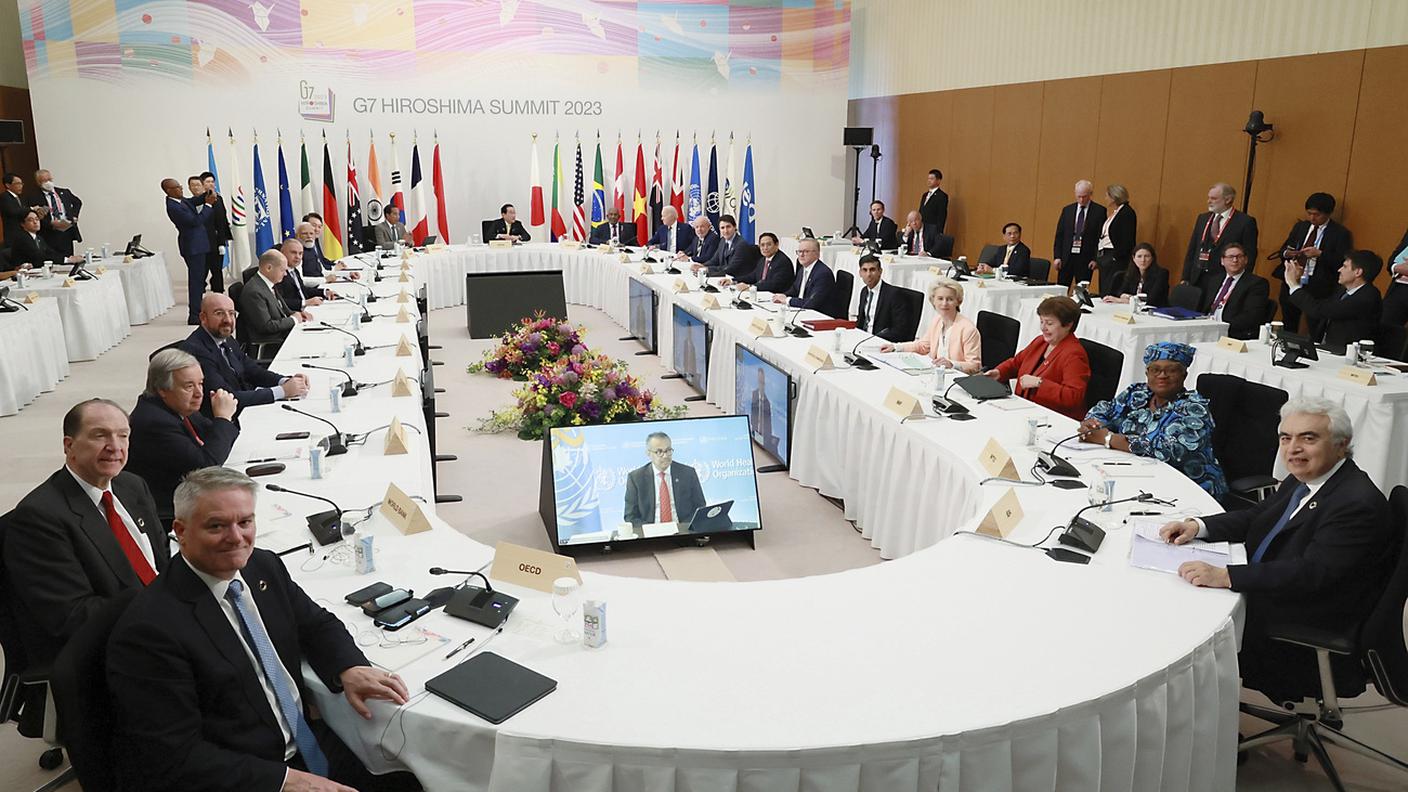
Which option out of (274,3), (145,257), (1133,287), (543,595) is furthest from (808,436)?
(274,3)

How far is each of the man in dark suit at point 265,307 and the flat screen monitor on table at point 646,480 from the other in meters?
3.28

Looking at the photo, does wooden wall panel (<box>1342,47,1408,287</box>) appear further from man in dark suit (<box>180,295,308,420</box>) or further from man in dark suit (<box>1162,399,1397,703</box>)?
man in dark suit (<box>180,295,308,420</box>)

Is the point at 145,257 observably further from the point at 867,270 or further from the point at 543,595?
the point at 543,595

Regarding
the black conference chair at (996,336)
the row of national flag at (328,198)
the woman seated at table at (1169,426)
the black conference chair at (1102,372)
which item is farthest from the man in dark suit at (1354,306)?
the row of national flag at (328,198)

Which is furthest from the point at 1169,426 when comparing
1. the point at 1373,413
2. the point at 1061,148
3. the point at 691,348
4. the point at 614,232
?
the point at 614,232

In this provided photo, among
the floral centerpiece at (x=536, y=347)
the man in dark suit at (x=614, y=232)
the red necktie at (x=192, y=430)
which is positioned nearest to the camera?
the red necktie at (x=192, y=430)

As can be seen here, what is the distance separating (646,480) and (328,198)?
9.75 metres

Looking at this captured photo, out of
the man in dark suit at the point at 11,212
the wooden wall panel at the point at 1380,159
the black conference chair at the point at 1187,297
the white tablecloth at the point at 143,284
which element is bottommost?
the white tablecloth at the point at 143,284

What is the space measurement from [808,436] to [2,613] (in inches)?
152

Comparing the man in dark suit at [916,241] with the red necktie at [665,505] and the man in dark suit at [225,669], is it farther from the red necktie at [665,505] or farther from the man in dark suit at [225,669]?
the man in dark suit at [225,669]

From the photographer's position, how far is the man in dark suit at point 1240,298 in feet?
22.3

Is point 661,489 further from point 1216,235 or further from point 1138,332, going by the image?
point 1216,235

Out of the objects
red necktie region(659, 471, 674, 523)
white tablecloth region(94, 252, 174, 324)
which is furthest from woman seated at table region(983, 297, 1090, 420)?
white tablecloth region(94, 252, 174, 324)

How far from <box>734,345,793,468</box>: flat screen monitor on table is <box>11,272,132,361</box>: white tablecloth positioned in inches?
226
